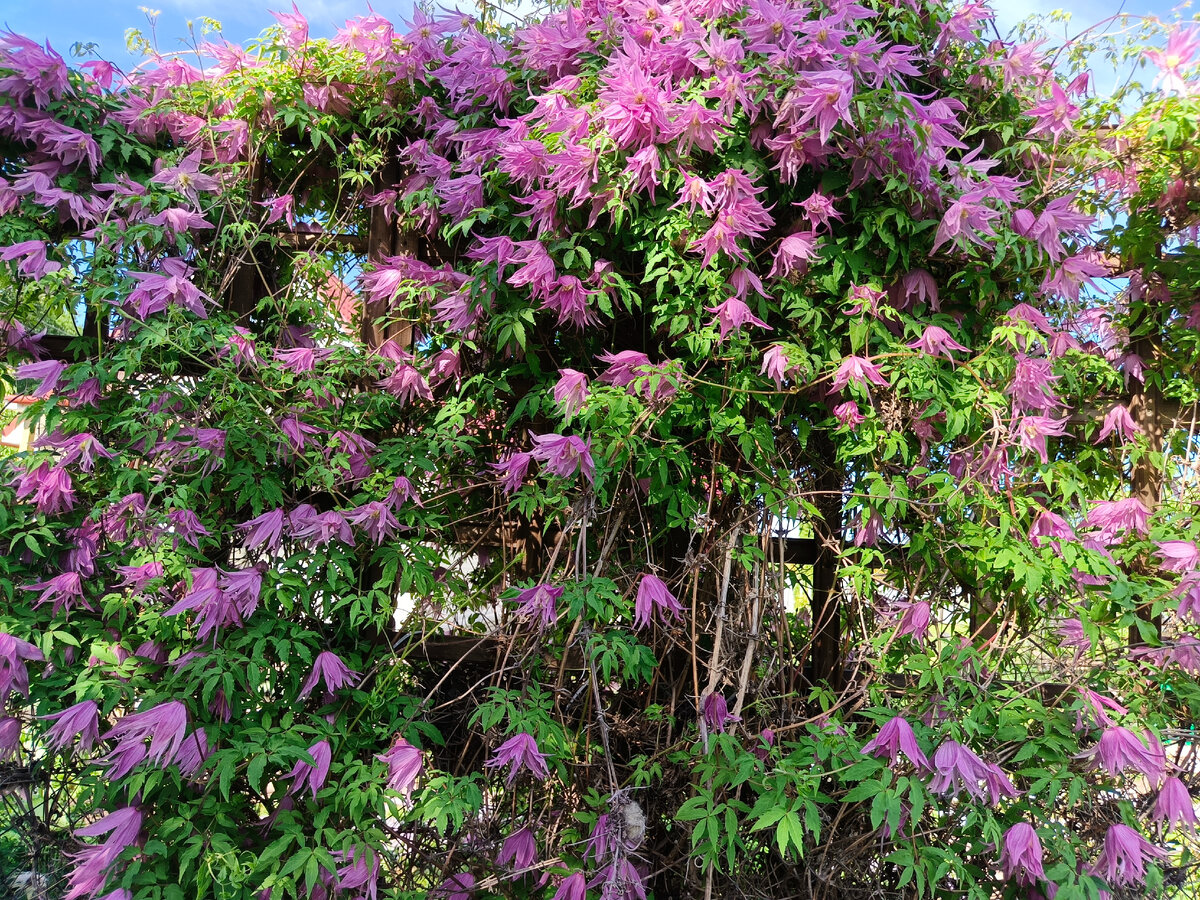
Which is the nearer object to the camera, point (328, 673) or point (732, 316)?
point (732, 316)

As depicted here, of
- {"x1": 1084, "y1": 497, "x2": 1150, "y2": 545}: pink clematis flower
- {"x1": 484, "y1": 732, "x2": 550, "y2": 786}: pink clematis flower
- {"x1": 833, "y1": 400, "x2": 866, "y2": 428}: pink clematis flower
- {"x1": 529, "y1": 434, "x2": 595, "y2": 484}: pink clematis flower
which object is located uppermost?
{"x1": 833, "y1": 400, "x2": 866, "y2": 428}: pink clematis flower

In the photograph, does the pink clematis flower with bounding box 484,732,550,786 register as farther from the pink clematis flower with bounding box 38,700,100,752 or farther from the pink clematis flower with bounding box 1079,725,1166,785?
the pink clematis flower with bounding box 1079,725,1166,785

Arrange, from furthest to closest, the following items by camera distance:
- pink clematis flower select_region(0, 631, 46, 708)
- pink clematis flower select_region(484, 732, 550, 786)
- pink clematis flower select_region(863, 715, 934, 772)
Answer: pink clematis flower select_region(0, 631, 46, 708) → pink clematis flower select_region(484, 732, 550, 786) → pink clematis flower select_region(863, 715, 934, 772)

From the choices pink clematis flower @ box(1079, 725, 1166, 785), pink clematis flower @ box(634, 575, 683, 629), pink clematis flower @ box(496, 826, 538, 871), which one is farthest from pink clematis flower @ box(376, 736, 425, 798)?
pink clematis flower @ box(1079, 725, 1166, 785)

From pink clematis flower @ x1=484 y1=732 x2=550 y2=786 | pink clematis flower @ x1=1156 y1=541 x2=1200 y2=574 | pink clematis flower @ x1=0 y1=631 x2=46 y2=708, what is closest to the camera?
pink clematis flower @ x1=484 y1=732 x2=550 y2=786

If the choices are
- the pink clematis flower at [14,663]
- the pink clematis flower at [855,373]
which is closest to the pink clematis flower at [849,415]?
the pink clematis flower at [855,373]

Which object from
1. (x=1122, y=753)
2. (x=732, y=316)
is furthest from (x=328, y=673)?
(x=1122, y=753)

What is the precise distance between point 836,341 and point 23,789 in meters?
2.34

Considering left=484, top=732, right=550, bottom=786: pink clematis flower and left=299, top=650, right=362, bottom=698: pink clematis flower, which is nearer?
→ left=484, top=732, right=550, bottom=786: pink clematis flower

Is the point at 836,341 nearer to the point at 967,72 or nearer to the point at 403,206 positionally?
the point at 967,72

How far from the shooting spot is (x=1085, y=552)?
178cm

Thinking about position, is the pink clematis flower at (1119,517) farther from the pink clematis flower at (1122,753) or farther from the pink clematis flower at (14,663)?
the pink clematis flower at (14,663)

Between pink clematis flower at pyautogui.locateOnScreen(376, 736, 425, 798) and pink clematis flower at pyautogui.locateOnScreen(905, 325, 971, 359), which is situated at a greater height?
pink clematis flower at pyautogui.locateOnScreen(905, 325, 971, 359)

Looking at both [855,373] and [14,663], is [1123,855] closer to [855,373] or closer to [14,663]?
[855,373]
